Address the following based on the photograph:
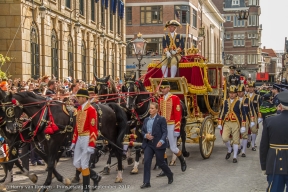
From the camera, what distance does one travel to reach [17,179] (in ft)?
36.8

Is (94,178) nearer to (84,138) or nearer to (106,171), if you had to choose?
(84,138)

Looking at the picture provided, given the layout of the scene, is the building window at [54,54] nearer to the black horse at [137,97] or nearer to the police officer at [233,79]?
the police officer at [233,79]

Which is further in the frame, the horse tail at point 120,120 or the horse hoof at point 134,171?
the horse hoof at point 134,171

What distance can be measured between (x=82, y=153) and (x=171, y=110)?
318cm

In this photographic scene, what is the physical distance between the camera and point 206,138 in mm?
13625

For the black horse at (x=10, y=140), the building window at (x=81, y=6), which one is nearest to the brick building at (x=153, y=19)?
the building window at (x=81, y=6)

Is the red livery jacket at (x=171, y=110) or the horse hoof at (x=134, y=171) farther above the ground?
the red livery jacket at (x=171, y=110)

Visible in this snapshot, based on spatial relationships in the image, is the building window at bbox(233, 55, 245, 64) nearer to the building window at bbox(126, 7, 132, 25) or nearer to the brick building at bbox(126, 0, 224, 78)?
the brick building at bbox(126, 0, 224, 78)

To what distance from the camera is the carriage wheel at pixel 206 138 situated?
13384 millimetres

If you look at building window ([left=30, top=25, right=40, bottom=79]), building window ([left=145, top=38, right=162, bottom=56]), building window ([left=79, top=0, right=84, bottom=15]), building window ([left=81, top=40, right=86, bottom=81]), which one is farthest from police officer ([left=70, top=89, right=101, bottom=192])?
building window ([left=145, top=38, right=162, bottom=56])

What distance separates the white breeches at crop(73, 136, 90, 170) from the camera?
29.7 ft

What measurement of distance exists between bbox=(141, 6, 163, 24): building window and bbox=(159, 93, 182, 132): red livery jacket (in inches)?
1687

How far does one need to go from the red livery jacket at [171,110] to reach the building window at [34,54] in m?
12.9

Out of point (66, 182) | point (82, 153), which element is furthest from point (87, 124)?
point (66, 182)
